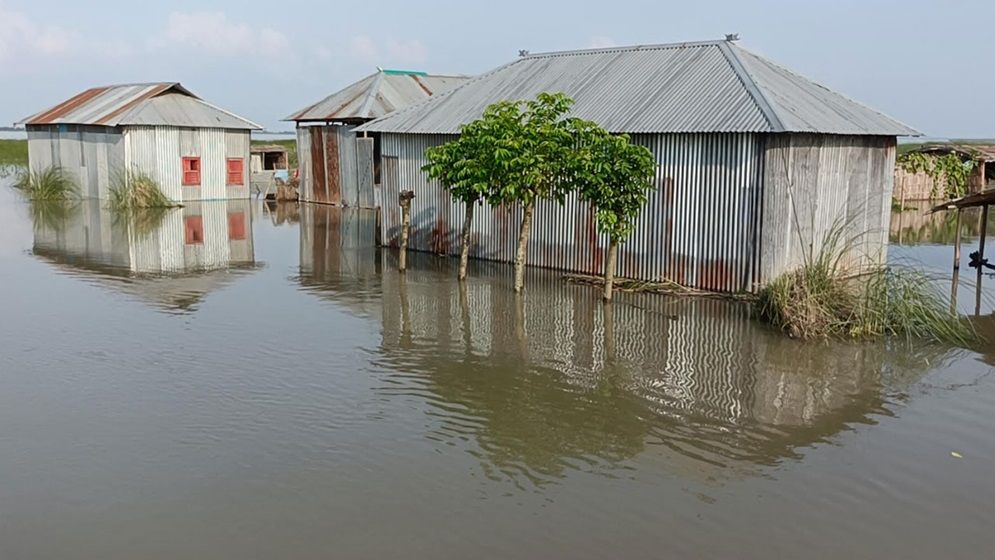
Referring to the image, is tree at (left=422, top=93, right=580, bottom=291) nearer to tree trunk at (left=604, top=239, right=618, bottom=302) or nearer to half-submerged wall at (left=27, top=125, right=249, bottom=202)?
tree trunk at (left=604, top=239, right=618, bottom=302)

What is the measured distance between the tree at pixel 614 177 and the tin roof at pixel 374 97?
17.8 meters

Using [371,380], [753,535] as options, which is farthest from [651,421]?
[371,380]

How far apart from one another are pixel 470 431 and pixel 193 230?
20302 millimetres

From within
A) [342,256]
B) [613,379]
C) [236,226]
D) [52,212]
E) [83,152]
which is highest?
[83,152]

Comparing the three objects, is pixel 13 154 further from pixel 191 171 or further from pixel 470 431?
pixel 470 431

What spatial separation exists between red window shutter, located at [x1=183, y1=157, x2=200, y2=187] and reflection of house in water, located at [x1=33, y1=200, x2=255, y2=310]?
1698 mm

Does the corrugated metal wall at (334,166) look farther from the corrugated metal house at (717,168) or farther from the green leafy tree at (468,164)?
the green leafy tree at (468,164)

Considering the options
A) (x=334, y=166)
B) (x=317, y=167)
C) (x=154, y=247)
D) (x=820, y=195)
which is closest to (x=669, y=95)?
(x=820, y=195)

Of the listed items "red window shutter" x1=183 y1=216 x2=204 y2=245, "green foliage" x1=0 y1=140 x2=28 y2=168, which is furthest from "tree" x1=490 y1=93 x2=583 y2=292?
"green foliage" x1=0 y1=140 x2=28 y2=168

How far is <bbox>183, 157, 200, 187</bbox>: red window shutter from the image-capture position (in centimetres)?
3572

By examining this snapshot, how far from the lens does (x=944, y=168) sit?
3931 cm

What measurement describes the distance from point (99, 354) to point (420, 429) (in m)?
5.58

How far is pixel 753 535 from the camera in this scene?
7422 millimetres

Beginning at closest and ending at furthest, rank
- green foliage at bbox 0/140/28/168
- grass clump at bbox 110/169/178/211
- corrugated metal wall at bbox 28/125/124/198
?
grass clump at bbox 110/169/178/211 < corrugated metal wall at bbox 28/125/124/198 < green foliage at bbox 0/140/28/168
